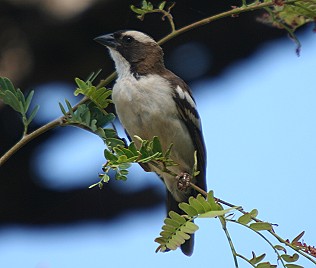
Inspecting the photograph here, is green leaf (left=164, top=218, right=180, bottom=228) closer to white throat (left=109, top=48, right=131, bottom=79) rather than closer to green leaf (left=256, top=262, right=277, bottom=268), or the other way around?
green leaf (left=256, top=262, right=277, bottom=268)

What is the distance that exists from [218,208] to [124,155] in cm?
34

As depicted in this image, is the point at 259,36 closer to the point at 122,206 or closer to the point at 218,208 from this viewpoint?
the point at 122,206

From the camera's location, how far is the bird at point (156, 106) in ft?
12.8

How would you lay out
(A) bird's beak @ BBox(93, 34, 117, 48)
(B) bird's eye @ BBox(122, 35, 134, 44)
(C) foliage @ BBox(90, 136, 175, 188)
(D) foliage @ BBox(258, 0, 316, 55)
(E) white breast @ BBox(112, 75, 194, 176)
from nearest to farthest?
(C) foliage @ BBox(90, 136, 175, 188)
(D) foliage @ BBox(258, 0, 316, 55)
(E) white breast @ BBox(112, 75, 194, 176)
(A) bird's beak @ BBox(93, 34, 117, 48)
(B) bird's eye @ BBox(122, 35, 134, 44)

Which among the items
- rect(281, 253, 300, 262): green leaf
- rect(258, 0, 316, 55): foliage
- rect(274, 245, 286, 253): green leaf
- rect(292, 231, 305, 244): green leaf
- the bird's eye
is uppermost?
rect(258, 0, 316, 55): foliage

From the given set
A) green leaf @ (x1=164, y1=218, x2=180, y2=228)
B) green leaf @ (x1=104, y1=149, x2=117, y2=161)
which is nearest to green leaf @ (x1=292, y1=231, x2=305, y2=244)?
green leaf @ (x1=164, y1=218, x2=180, y2=228)

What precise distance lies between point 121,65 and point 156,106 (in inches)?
13.1

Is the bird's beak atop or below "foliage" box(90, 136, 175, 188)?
atop

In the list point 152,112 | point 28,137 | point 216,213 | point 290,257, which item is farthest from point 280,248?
point 152,112

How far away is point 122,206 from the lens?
7543 mm

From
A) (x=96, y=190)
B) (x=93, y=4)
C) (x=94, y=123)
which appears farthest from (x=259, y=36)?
(x=94, y=123)

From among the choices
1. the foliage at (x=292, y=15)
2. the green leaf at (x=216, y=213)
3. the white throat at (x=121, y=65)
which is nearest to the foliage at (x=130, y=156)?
the green leaf at (x=216, y=213)

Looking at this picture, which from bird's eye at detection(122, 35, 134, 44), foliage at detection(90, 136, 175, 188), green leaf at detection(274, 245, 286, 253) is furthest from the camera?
bird's eye at detection(122, 35, 134, 44)

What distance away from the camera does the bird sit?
3889 millimetres
